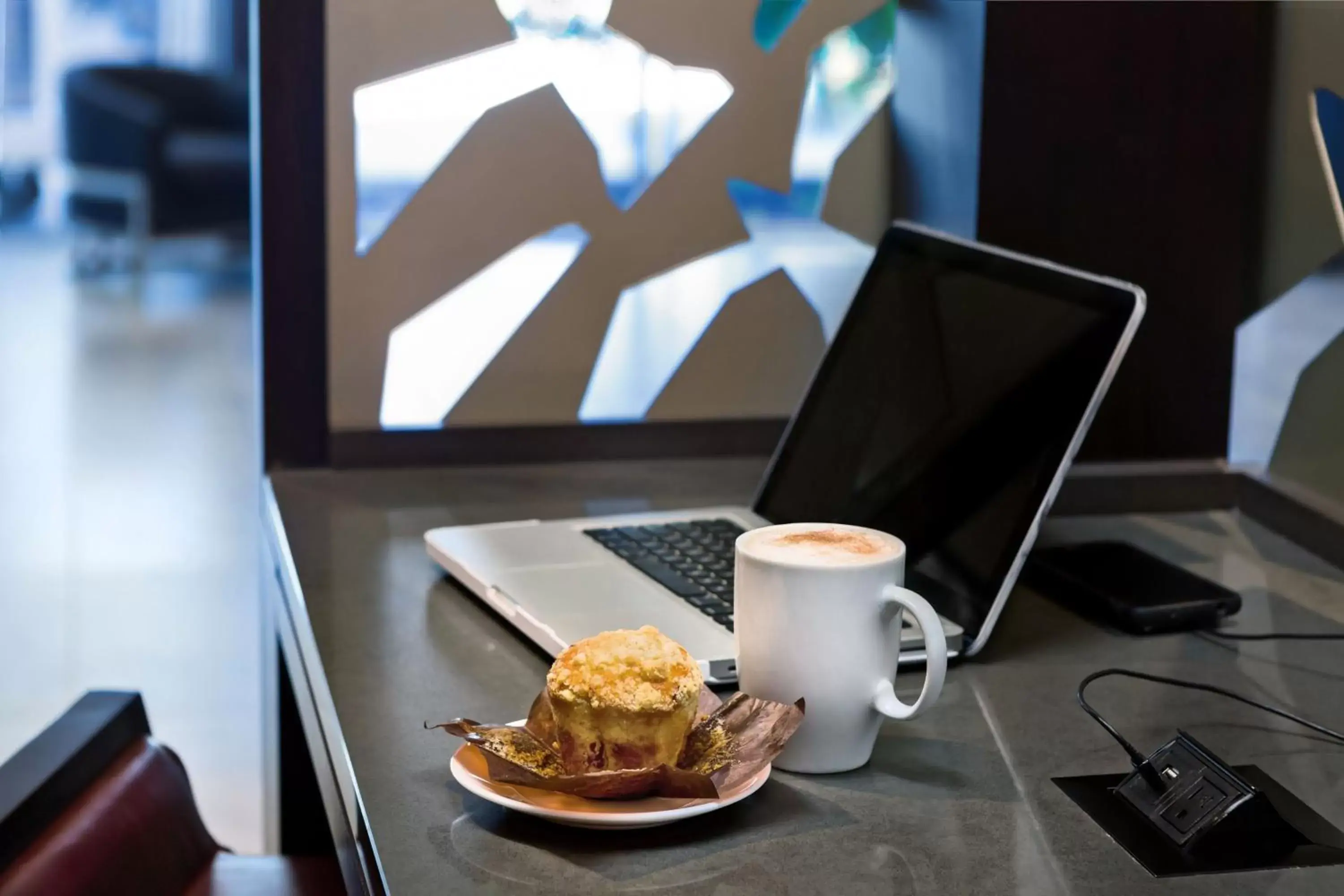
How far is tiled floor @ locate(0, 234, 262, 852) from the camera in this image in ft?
6.20

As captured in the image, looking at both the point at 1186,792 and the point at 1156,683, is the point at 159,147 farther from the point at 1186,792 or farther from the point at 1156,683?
the point at 1186,792

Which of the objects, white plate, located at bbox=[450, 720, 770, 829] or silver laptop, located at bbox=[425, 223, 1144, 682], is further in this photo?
silver laptop, located at bbox=[425, 223, 1144, 682]

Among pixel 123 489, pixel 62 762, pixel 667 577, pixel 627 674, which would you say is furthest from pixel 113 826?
pixel 123 489

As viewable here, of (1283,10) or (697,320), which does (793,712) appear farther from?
(1283,10)

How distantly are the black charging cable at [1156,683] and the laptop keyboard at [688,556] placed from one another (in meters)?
0.21

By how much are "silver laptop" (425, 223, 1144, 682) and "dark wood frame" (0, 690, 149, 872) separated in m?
0.27

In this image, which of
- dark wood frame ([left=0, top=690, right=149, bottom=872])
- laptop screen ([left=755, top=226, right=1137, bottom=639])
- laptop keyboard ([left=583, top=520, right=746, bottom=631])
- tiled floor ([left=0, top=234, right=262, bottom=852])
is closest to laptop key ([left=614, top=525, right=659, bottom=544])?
laptop keyboard ([left=583, top=520, right=746, bottom=631])

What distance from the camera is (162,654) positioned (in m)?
2.00

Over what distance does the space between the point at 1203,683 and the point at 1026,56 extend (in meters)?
0.62

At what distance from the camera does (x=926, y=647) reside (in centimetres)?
73

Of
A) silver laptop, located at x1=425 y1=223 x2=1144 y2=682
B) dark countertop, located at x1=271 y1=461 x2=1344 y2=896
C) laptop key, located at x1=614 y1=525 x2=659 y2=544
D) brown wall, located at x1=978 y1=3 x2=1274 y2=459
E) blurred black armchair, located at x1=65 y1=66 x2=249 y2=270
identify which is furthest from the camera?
blurred black armchair, located at x1=65 y1=66 x2=249 y2=270

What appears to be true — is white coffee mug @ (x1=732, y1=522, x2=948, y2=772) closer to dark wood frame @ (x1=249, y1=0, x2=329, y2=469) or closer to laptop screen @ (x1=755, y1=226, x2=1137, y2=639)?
laptop screen @ (x1=755, y1=226, x2=1137, y2=639)

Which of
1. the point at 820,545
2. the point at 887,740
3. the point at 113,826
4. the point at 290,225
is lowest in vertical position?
the point at 113,826

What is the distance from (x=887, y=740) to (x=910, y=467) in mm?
314
